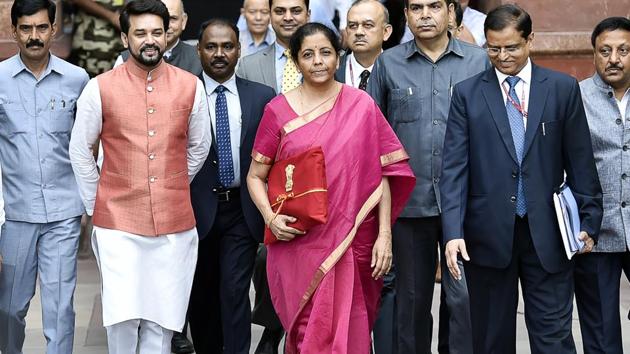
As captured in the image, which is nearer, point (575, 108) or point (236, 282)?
point (575, 108)

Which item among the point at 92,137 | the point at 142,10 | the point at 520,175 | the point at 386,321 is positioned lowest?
the point at 386,321

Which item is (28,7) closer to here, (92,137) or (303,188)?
(92,137)

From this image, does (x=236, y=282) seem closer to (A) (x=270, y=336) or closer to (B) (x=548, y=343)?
(A) (x=270, y=336)

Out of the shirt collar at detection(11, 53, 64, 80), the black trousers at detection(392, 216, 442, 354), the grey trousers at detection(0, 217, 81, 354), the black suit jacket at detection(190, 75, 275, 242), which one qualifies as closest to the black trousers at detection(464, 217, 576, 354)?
the black trousers at detection(392, 216, 442, 354)

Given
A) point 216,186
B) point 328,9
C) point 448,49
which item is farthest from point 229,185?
point 328,9

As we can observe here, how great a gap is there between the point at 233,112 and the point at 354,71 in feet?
2.51

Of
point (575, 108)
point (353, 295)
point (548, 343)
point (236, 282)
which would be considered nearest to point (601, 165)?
point (575, 108)

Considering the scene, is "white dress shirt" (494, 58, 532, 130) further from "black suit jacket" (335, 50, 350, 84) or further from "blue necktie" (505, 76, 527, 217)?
"black suit jacket" (335, 50, 350, 84)

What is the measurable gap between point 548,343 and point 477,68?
61.5 inches

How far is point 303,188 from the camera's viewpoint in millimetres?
6660

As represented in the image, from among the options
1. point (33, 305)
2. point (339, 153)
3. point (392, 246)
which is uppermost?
point (339, 153)

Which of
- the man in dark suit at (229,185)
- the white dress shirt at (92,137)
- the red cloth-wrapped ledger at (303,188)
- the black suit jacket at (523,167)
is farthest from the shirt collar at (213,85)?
the black suit jacket at (523,167)

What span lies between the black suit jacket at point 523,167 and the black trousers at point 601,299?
0.42 m

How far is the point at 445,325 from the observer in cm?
800
